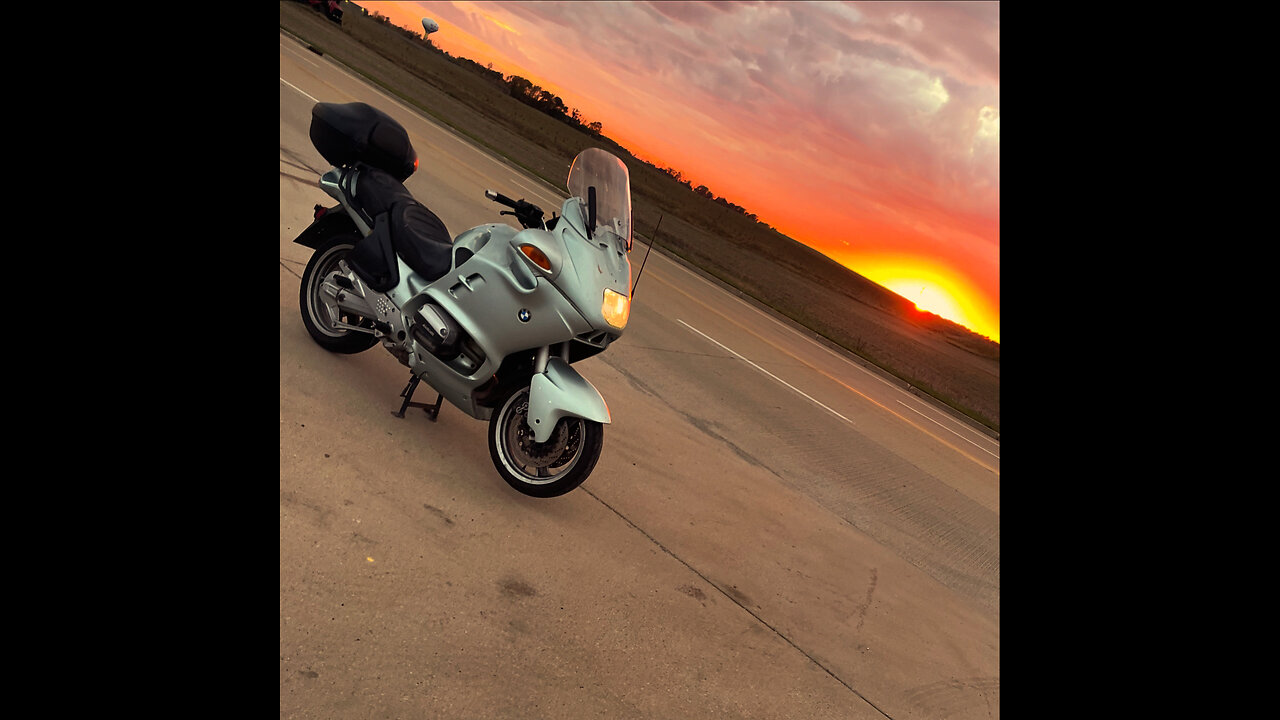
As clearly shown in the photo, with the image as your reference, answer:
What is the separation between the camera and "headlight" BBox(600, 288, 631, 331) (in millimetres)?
4168

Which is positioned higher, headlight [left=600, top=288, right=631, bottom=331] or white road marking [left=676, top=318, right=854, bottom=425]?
headlight [left=600, top=288, right=631, bottom=331]

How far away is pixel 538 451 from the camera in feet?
14.2

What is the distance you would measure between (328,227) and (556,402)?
2.20 meters

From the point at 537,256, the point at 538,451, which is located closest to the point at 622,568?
the point at 538,451

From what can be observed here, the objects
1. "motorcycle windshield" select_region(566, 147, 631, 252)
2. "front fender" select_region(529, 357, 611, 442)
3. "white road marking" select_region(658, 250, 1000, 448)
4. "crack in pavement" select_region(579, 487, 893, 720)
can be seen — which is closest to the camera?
"crack in pavement" select_region(579, 487, 893, 720)

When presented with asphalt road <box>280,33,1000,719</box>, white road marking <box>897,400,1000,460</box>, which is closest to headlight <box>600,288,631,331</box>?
asphalt road <box>280,33,1000,719</box>

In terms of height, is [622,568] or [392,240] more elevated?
[392,240]

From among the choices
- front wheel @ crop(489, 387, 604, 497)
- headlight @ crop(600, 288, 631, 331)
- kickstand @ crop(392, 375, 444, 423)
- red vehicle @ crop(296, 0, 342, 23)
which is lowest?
kickstand @ crop(392, 375, 444, 423)

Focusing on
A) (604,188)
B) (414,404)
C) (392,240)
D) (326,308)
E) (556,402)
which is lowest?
(414,404)

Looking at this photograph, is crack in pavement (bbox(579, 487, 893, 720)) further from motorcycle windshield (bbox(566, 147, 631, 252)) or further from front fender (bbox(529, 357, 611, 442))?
motorcycle windshield (bbox(566, 147, 631, 252))

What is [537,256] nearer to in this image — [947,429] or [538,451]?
Result: [538,451]

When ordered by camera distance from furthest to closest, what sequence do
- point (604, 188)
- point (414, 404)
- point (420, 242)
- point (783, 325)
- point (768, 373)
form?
point (783, 325)
point (768, 373)
point (414, 404)
point (420, 242)
point (604, 188)

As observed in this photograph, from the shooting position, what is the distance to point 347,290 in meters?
4.86
